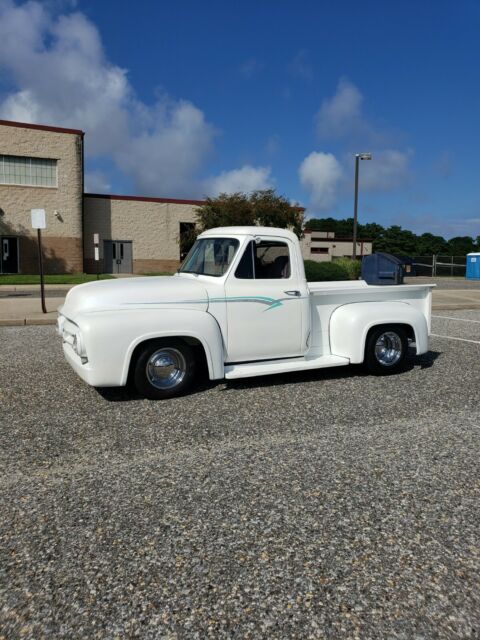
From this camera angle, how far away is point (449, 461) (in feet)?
13.1

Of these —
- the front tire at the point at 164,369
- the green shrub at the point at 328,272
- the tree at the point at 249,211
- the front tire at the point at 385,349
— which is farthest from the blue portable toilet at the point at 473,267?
the front tire at the point at 164,369

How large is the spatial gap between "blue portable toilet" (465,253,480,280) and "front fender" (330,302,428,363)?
33.3 m

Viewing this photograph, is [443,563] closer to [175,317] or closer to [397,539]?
[397,539]

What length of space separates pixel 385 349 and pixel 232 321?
2.31 metres

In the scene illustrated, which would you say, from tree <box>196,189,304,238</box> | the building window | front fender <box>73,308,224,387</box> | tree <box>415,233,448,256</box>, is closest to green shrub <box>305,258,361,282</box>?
tree <box>196,189,304,238</box>

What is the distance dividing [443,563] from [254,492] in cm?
125

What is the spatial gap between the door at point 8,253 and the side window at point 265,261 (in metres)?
27.6

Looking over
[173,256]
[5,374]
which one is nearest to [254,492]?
[5,374]

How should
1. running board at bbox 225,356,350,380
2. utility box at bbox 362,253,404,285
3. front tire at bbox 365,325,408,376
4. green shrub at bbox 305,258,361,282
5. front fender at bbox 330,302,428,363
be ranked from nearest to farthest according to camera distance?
running board at bbox 225,356,350,380, front fender at bbox 330,302,428,363, front tire at bbox 365,325,408,376, utility box at bbox 362,253,404,285, green shrub at bbox 305,258,361,282

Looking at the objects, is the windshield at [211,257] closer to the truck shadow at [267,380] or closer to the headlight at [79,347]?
the truck shadow at [267,380]

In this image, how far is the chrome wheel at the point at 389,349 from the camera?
6.74 metres

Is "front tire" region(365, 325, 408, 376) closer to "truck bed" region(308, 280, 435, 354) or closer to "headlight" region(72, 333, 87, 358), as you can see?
"truck bed" region(308, 280, 435, 354)

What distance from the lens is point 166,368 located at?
220 inches

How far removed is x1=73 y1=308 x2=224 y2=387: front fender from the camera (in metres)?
5.11
